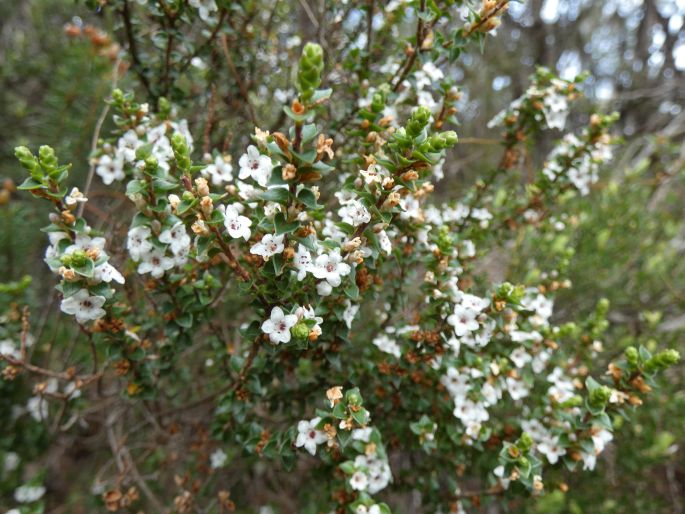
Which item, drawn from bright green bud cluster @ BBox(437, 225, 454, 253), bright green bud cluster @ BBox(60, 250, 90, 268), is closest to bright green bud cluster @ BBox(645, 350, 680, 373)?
bright green bud cluster @ BBox(437, 225, 454, 253)

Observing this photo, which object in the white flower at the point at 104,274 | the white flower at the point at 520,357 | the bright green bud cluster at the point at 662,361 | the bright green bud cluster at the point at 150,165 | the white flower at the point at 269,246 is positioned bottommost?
the bright green bud cluster at the point at 662,361

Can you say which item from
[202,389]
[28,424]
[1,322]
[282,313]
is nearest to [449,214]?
[282,313]

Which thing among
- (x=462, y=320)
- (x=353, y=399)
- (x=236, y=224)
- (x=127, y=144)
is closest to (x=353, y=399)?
(x=353, y=399)

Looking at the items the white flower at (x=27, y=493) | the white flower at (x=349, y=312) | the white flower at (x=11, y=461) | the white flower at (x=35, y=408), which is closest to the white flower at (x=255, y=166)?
the white flower at (x=349, y=312)

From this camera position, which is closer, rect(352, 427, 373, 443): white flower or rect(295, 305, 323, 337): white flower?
rect(295, 305, 323, 337): white flower

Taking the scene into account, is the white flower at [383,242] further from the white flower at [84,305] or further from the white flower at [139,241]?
the white flower at [84,305]

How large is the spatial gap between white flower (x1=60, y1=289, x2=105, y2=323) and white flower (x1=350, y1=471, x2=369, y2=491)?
2.85ft

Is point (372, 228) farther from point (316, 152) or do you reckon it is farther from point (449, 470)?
point (449, 470)

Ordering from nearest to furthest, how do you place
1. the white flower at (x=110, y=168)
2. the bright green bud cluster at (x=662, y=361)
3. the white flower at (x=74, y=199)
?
the white flower at (x=74, y=199) < the bright green bud cluster at (x=662, y=361) < the white flower at (x=110, y=168)

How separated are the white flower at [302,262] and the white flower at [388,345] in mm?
523

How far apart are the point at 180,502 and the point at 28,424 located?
124cm

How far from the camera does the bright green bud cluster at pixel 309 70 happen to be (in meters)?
1.08

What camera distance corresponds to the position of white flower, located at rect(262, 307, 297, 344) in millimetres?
1357

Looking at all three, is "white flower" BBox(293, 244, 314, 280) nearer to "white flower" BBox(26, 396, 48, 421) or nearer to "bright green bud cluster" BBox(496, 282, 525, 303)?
"bright green bud cluster" BBox(496, 282, 525, 303)
